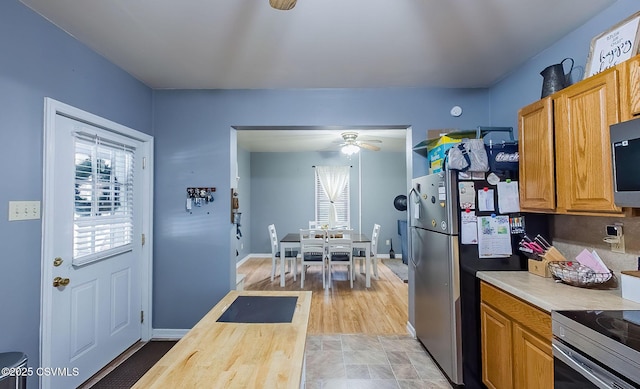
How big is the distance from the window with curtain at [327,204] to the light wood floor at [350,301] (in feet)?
4.79

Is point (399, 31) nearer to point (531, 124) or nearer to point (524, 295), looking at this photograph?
point (531, 124)

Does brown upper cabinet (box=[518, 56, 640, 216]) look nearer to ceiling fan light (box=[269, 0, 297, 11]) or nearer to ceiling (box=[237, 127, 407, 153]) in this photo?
ceiling fan light (box=[269, 0, 297, 11])

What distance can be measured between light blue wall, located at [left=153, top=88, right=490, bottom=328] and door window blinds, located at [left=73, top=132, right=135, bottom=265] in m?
0.36

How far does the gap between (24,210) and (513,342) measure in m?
3.00

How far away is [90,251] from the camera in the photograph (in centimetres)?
220

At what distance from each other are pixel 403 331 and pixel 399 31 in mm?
2816

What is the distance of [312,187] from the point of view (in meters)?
6.95

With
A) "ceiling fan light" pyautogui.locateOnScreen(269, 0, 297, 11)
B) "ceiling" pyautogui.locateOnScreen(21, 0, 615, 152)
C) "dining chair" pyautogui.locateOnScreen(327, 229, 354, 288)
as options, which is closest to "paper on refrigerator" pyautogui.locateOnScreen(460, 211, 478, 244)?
"ceiling" pyautogui.locateOnScreen(21, 0, 615, 152)

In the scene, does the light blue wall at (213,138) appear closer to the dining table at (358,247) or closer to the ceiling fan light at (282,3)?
the ceiling fan light at (282,3)

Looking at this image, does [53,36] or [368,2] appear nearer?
[368,2]

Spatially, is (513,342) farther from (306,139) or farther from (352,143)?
(306,139)

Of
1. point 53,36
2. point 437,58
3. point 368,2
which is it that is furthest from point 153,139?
point 437,58

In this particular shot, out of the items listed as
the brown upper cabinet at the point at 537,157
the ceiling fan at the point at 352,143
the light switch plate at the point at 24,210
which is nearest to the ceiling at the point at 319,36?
the brown upper cabinet at the point at 537,157

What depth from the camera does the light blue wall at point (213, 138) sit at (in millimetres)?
2902
